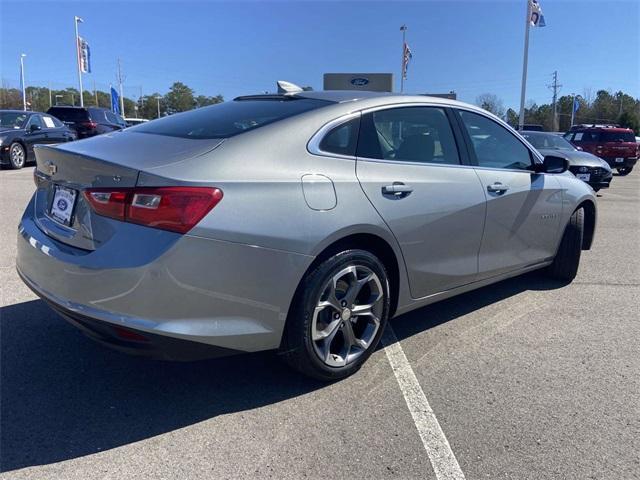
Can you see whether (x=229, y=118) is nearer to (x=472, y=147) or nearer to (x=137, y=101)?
(x=472, y=147)

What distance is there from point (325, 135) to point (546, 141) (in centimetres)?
1173

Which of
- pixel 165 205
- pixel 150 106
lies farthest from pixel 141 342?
pixel 150 106

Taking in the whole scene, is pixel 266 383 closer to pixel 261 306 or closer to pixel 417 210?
pixel 261 306

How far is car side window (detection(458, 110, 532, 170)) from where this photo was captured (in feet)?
13.2

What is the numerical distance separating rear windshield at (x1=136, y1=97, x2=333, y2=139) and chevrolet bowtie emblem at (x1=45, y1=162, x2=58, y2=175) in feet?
1.87

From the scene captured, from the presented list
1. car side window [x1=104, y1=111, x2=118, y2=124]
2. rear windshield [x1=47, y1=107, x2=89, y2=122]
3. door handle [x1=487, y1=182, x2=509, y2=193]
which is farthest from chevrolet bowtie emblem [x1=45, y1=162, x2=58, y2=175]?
car side window [x1=104, y1=111, x2=118, y2=124]

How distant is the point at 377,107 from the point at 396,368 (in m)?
1.65

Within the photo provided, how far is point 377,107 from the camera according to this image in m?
3.39

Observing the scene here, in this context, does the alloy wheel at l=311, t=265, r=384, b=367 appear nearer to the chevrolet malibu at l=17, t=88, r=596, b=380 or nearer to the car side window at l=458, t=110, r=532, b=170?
the chevrolet malibu at l=17, t=88, r=596, b=380

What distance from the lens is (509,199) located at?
4090 millimetres

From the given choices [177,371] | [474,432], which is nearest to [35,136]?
[177,371]

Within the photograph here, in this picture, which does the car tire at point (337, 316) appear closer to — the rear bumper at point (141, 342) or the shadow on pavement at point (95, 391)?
the shadow on pavement at point (95, 391)

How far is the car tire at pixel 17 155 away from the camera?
13.4m

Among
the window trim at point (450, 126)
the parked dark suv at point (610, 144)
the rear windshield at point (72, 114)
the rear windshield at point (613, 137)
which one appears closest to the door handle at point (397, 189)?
the window trim at point (450, 126)
